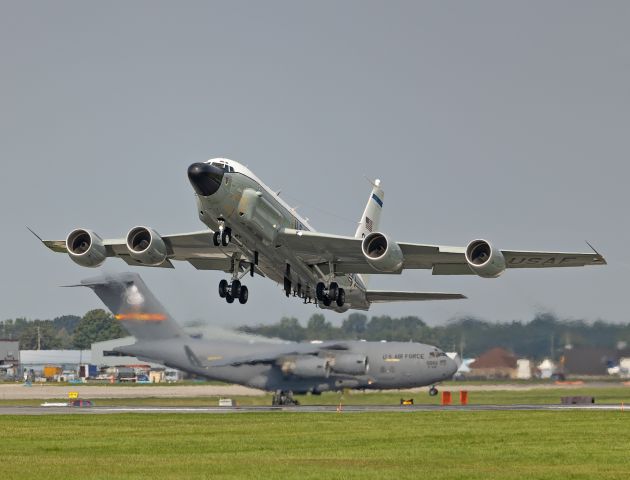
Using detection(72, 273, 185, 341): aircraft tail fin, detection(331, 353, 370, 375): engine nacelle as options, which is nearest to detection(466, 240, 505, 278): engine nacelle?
detection(331, 353, 370, 375): engine nacelle

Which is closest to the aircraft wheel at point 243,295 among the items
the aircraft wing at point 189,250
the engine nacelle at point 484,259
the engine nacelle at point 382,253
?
the aircraft wing at point 189,250

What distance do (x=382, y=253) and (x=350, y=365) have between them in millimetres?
26193

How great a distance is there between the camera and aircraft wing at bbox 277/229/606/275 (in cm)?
4303

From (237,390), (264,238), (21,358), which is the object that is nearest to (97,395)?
(237,390)

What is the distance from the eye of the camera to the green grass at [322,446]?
28.9 meters

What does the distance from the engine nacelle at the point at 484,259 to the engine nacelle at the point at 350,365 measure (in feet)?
84.8

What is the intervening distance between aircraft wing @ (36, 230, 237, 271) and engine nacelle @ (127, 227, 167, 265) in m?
1.36

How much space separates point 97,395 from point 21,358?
7901cm

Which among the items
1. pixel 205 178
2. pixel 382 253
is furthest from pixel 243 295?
pixel 205 178

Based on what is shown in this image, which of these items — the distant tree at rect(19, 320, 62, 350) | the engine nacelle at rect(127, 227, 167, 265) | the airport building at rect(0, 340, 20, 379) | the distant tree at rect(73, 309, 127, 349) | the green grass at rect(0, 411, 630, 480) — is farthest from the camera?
the distant tree at rect(19, 320, 62, 350)

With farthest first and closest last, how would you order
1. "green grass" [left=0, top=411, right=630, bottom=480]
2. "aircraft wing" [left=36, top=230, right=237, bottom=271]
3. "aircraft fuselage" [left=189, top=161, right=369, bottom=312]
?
"aircraft wing" [left=36, top=230, right=237, bottom=271] → "aircraft fuselage" [left=189, top=161, right=369, bottom=312] → "green grass" [left=0, top=411, right=630, bottom=480]

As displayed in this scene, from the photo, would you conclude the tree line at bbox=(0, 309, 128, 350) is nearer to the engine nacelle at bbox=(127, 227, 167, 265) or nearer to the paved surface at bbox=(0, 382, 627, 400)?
the paved surface at bbox=(0, 382, 627, 400)

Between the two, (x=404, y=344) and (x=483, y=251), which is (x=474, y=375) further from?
(x=483, y=251)

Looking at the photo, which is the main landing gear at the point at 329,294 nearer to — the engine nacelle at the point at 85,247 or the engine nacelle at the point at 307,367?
the engine nacelle at the point at 85,247
